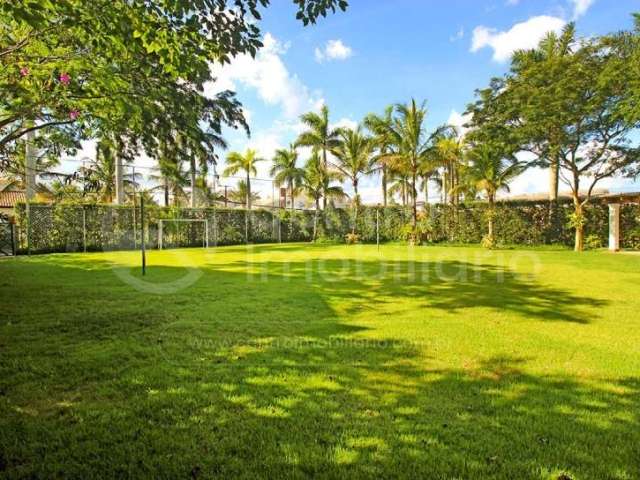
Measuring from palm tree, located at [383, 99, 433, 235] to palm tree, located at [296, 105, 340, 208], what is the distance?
5503mm

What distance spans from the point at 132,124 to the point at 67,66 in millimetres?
1257

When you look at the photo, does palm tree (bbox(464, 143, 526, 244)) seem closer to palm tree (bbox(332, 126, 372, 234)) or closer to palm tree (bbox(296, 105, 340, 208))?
palm tree (bbox(332, 126, 372, 234))

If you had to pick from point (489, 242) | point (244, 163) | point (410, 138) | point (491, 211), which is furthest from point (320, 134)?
point (489, 242)

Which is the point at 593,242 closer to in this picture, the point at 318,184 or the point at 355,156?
the point at 355,156

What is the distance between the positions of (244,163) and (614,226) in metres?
21.8

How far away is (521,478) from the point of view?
2000 millimetres

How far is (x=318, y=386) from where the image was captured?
313 cm

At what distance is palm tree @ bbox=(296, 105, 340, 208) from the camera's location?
25344 millimetres

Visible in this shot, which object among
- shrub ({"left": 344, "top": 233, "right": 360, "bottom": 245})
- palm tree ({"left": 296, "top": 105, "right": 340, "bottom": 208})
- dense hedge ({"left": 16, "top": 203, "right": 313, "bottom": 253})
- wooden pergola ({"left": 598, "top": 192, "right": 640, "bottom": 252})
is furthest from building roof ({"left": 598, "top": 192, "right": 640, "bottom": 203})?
dense hedge ({"left": 16, "top": 203, "right": 313, "bottom": 253})

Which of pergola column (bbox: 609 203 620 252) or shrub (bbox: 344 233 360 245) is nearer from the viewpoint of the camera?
pergola column (bbox: 609 203 620 252)

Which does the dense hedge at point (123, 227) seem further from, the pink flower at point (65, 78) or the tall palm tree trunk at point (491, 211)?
the tall palm tree trunk at point (491, 211)

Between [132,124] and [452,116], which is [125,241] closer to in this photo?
[132,124]

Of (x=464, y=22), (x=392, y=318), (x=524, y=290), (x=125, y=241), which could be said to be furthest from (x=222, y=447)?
(x=125, y=241)

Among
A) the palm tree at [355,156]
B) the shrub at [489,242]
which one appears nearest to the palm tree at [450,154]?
the shrub at [489,242]
